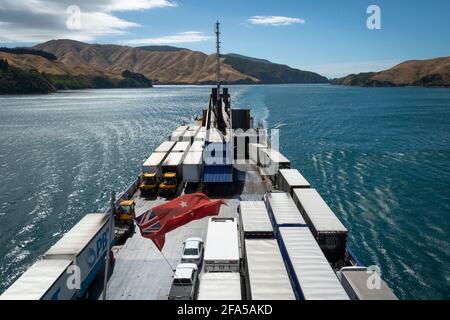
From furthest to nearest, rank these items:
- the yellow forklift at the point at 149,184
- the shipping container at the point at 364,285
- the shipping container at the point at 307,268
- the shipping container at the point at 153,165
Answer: the shipping container at the point at 153,165 → the yellow forklift at the point at 149,184 → the shipping container at the point at 364,285 → the shipping container at the point at 307,268

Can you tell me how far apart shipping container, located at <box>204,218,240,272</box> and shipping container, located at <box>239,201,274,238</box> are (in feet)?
3.46

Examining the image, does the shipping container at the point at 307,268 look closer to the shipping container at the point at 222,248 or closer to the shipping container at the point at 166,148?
the shipping container at the point at 222,248

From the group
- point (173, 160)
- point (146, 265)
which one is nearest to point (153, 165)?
point (173, 160)

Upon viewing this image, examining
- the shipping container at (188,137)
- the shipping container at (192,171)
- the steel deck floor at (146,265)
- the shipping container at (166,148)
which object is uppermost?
the shipping container at (188,137)

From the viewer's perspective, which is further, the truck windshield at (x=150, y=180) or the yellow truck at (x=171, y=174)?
the truck windshield at (x=150, y=180)

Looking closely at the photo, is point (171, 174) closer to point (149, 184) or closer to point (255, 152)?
point (149, 184)

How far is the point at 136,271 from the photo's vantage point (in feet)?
80.7

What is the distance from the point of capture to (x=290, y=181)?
37.8 m

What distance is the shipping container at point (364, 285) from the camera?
719 inches

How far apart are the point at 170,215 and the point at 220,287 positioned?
521cm

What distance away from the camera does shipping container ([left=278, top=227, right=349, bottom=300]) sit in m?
18.1

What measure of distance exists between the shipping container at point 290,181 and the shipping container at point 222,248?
Result: 1119 centimetres

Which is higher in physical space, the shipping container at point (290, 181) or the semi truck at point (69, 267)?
the shipping container at point (290, 181)

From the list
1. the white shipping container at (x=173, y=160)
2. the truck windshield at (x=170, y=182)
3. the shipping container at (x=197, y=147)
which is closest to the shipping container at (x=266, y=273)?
the truck windshield at (x=170, y=182)
